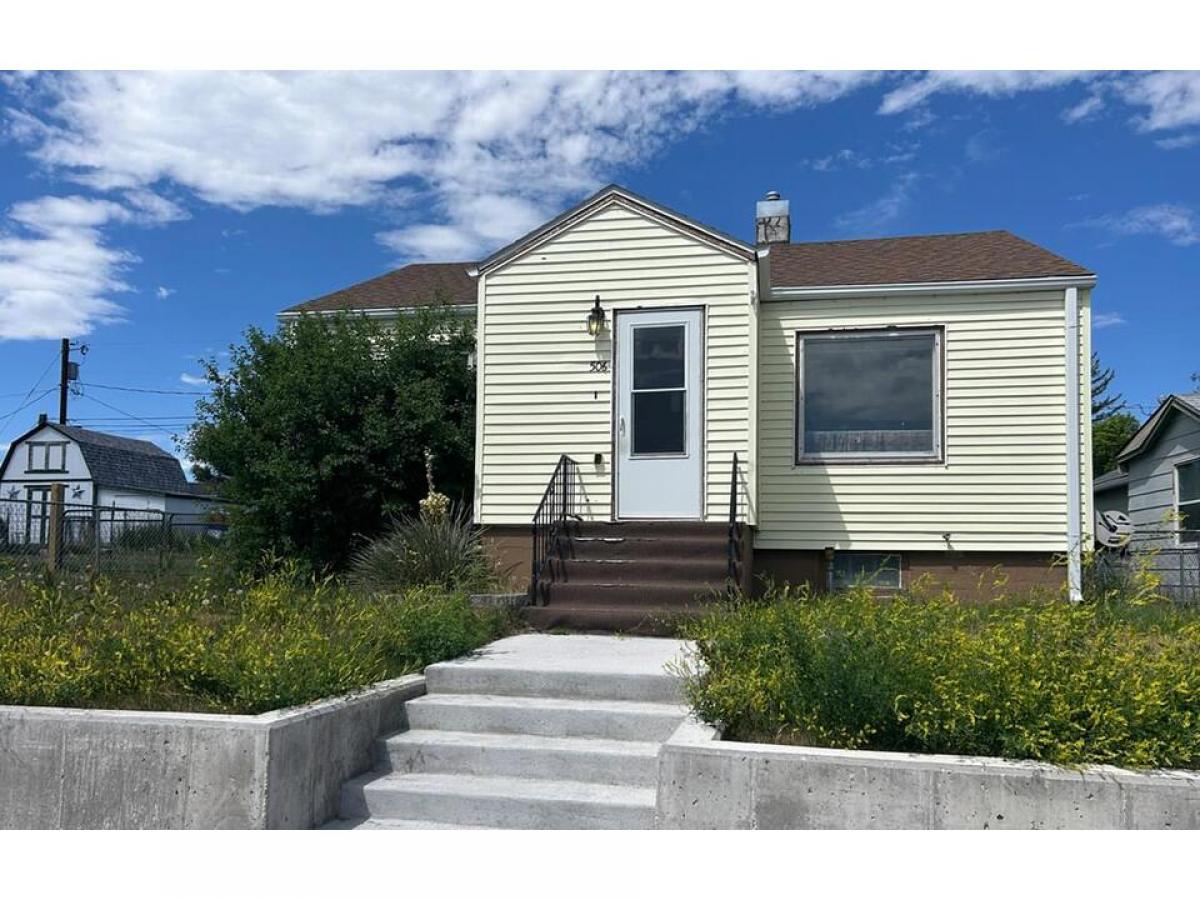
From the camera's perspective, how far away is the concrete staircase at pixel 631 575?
757 cm

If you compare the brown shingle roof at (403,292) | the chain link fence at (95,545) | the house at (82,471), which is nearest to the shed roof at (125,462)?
the house at (82,471)

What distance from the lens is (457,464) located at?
35.0 ft

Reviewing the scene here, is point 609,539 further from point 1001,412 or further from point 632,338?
point 1001,412

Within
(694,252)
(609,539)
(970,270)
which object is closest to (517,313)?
(694,252)

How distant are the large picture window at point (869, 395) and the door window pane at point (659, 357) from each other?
60.1 inches

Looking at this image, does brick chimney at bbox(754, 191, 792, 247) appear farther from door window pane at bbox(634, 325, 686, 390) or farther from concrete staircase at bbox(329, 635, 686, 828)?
concrete staircase at bbox(329, 635, 686, 828)

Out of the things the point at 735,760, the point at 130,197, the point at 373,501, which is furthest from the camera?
the point at 130,197

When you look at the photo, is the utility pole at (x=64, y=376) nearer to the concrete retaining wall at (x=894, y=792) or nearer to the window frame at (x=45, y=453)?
the window frame at (x=45, y=453)

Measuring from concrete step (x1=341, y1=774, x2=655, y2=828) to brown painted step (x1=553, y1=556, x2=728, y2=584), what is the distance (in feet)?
11.5

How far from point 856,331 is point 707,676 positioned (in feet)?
20.1

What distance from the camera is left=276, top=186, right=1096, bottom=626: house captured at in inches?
363

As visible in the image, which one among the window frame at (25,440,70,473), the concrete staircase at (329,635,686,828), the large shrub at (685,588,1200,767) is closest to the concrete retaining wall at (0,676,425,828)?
the concrete staircase at (329,635,686,828)

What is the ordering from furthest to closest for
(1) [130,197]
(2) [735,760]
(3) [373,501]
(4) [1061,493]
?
(1) [130,197], (3) [373,501], (4) [1061,493], (2) [735,760]

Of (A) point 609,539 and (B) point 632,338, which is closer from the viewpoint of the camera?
(A) point 609,539
